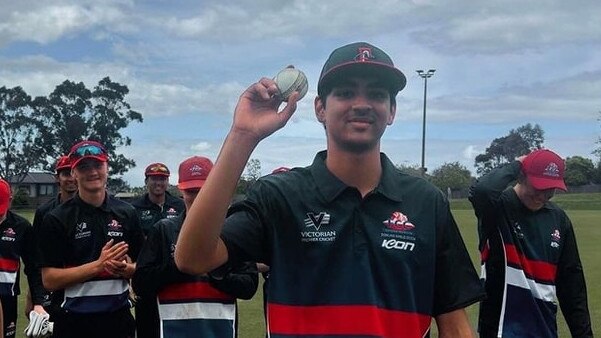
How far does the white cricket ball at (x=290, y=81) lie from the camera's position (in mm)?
2447

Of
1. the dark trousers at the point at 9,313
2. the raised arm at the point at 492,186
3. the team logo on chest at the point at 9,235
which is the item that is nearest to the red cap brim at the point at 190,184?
the raised arm at the point at 492,186

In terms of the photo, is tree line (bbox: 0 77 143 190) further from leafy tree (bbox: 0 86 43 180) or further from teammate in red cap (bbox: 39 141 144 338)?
teammate in red cap (bbox: 39 141 144 338)

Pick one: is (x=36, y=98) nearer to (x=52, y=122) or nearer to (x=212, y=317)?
(x=52, y=122)

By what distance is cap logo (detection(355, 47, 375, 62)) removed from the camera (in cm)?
266

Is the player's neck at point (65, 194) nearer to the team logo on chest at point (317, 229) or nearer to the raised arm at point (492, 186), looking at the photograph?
the raised arm at point (492, 186)

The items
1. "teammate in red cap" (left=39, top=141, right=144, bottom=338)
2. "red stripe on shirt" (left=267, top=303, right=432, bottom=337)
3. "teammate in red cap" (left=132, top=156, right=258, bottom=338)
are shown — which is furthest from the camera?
"teammate in red cap" (left=39, top=141, right=144, bottom=338)

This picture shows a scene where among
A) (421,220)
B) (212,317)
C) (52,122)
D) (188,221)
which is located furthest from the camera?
(52,122)

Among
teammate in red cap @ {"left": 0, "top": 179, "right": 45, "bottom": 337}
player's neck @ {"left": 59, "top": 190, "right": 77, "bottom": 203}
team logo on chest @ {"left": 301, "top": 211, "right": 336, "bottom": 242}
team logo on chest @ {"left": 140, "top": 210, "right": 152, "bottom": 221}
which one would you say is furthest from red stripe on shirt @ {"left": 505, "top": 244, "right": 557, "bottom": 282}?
team logo on chest @ {"left": 140, "top": 210, "right": 152, "bottom": 221}

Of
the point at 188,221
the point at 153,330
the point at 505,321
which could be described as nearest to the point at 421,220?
the point at 188,221

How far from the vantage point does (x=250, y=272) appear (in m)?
5.05

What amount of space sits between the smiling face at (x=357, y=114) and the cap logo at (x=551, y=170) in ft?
9.28

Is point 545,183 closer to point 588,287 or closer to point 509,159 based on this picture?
point 588,287

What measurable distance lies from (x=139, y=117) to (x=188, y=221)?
69.7 meters

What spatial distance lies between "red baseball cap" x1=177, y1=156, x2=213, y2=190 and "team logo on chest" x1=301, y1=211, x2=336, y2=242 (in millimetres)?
2607
